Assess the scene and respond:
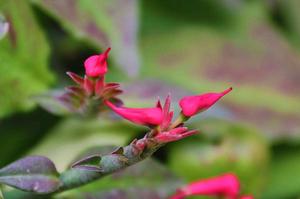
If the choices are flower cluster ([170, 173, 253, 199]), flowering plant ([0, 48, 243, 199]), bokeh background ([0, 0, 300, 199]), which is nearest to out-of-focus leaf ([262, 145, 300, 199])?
bokeh background ([0, 0, 300, 199])

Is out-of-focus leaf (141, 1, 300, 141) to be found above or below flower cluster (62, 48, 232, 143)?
above

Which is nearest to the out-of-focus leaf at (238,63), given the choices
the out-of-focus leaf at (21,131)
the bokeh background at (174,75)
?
the bokeh background at (174,75)

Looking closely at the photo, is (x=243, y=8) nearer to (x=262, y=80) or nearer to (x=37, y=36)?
(x=262, y=80)

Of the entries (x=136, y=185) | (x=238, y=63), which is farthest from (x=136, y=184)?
(x=238, y=63)

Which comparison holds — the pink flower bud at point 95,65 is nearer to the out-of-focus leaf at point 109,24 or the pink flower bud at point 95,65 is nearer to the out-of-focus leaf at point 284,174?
the out-of-focus leaf at point 109,24

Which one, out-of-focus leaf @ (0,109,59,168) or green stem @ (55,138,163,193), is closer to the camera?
green stem @ (55,138,163,193)

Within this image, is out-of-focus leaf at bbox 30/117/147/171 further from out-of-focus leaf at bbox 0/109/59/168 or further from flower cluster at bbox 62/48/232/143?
flower cluster at bbox 62/48/232/143

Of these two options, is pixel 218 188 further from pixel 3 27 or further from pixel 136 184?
pixel 3 27

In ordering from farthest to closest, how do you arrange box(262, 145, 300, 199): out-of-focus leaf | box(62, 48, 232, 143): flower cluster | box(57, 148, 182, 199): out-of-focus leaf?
box(262, 145, 300, 199): out-of-focus leaf
box(57, 148, 182, 199): out-of-focus leaf
box(62, 48, 232, 143): flower cluster
